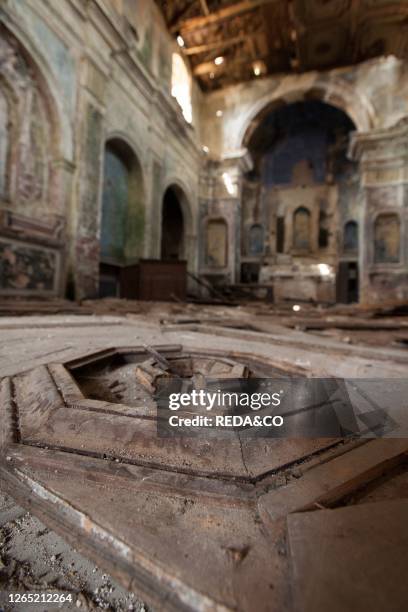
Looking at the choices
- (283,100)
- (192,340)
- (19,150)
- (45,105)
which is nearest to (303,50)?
(283,100)

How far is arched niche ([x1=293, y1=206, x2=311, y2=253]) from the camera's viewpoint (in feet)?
58.3

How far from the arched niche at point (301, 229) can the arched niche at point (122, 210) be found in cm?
1116

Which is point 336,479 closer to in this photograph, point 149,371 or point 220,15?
point 149,371

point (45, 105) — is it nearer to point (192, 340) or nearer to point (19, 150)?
point (19, 150)

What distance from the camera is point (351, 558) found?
0.50 meters

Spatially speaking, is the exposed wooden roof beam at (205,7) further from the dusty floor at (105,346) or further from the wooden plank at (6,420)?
the wooden plank at (6,420)

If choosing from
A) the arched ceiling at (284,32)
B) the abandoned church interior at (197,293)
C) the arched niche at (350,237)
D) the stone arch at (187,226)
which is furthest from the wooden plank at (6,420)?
the arched niche at (350,237)

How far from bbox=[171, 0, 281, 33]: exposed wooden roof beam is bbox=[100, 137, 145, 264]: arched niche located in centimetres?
527

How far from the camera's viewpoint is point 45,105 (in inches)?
229

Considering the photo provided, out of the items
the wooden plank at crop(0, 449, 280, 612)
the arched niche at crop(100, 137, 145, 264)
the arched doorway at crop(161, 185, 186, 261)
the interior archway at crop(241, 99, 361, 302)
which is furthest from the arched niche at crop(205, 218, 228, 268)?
the wooden plank at crop(0, 449, 280, 612)

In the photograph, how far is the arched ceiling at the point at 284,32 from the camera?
31.6 feet

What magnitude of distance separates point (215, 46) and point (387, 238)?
913 cm

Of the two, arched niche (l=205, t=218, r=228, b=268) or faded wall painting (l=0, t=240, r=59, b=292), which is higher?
arched niche (l=205, t=218, r=228, b=268)

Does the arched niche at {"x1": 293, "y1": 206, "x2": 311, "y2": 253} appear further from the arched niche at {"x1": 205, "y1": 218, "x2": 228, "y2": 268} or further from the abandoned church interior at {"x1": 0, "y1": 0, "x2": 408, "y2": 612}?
the arched niche at {"x1": 205, "y1": 218, "x2": 228, "y2": 268}
